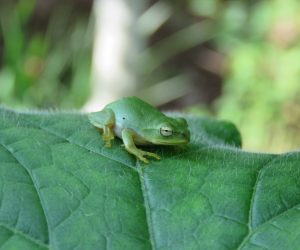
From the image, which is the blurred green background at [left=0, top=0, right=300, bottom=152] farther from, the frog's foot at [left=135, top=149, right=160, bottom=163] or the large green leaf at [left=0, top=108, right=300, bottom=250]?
the large green leaf at [left=0, top=108, right=300, bottom=250]

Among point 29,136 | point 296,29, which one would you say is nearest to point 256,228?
point 29,136

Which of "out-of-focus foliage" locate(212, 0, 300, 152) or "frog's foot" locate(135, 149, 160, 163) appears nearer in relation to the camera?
"frog's foot" locate(135, 149, 160, 163)

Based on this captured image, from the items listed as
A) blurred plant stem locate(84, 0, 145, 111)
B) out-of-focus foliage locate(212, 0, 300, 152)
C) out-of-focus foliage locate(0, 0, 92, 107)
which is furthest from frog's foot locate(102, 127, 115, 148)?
out-of-focus foliage locate(212, 0, 300, 152)

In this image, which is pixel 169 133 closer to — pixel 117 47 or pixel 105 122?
pixel 105 122

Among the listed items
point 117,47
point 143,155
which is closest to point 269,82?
point 117,47

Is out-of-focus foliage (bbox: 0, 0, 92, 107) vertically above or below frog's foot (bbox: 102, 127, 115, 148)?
below

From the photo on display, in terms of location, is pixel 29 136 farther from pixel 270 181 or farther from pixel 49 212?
pixel 270 181

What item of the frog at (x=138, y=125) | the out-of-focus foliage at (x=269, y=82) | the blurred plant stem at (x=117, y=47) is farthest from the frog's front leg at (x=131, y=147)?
the out-of-focus foliage at (x=269, y=82)
